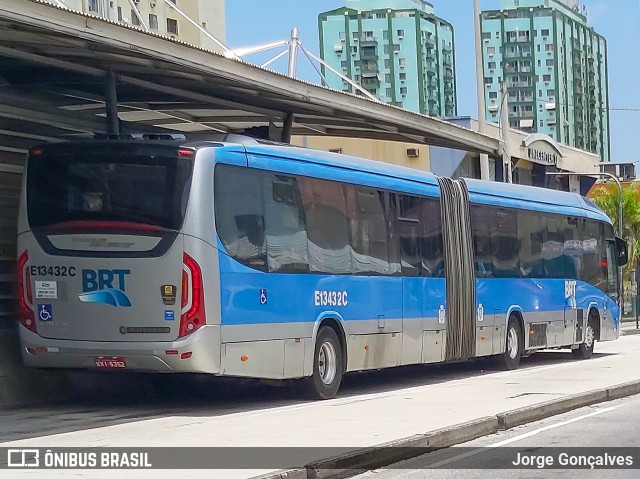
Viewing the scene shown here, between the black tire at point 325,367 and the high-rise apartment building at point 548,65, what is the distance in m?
114

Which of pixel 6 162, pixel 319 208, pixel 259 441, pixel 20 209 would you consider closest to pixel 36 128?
pixel 6 162

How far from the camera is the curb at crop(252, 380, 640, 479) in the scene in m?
9.96

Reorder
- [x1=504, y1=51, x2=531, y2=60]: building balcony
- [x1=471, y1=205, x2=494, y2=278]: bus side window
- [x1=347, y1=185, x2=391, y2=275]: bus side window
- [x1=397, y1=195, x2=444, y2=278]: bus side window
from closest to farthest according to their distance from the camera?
[x1=347, y1=185, x2=391, y2=275]: bus side window → [x1=397, y1=195, x2=444, y2=278]: bus side window → [x1=471, y1=205, x2=494, y2=278]: bus side window → [x1=504, y1=51, x2=531, y2=60]: building balcony

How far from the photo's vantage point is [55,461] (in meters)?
10.1

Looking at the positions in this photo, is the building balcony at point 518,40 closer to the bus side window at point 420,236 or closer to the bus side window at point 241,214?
the bus side window at point 420,236

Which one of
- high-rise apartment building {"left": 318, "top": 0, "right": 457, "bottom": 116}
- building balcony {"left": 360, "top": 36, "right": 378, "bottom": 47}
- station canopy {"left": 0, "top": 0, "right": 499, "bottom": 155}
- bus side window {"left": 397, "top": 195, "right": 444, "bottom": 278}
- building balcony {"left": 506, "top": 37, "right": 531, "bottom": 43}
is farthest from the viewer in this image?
building balcony {"left": 506, "top": 37, "right": 531, "bottom": 43}

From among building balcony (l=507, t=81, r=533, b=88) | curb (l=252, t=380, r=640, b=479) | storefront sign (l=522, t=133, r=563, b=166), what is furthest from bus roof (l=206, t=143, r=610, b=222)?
building balcony (l=507, t=81, r=533, b=88)

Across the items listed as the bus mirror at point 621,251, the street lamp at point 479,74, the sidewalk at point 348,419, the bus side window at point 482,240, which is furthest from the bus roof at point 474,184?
the street lamp at point 479,74

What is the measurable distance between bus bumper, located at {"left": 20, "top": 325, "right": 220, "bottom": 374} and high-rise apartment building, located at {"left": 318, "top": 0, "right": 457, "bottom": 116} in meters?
108

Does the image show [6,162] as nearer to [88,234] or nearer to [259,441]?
[88,234]

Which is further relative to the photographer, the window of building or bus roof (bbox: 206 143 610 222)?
the window of building

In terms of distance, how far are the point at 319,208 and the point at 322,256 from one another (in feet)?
2.20

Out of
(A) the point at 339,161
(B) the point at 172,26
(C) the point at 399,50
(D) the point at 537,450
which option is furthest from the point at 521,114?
(D) the point at 537,450

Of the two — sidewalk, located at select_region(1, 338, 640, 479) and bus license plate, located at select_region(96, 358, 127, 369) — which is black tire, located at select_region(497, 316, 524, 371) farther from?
bus license plate, located at select_region(96, 358, 127, 369)
